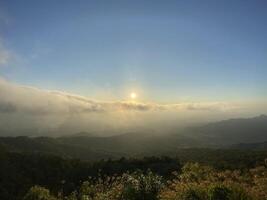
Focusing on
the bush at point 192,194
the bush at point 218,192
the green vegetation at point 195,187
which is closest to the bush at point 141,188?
the green vegetation at point 195,187

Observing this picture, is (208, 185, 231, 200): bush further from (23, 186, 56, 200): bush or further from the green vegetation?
(23, 186, 56, 200): bush

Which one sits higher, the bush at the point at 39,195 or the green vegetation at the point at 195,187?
the green vegetation at the point at 195,187

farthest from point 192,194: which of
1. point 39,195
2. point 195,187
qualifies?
point 39,195

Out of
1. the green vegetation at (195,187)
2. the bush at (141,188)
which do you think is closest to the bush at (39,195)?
the green vegetation at (195,187)

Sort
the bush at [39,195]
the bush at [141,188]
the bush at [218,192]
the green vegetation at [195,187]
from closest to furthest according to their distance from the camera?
1. the green vegetation at [195,187]
2. the bush at [218,192]
3. the bush at [141,188]
4. the bush at [39,195]

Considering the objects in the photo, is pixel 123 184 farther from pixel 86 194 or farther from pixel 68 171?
pixel 68 171

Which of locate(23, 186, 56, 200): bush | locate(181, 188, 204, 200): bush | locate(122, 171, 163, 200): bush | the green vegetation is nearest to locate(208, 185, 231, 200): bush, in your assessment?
the green vegetation

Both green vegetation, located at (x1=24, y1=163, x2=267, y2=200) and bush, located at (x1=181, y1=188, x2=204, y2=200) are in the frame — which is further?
bush, located at (x1=181, y1=188, x2=204, y2=200)

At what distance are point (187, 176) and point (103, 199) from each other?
2.81 meters

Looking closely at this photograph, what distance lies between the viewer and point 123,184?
12.9 metres

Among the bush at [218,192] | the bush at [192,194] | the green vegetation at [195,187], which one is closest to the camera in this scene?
the green vegetation at [195,187]

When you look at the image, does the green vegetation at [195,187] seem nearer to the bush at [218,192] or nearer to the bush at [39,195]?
the bush at [218,192]

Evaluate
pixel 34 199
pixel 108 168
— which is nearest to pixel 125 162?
pixel 108 168

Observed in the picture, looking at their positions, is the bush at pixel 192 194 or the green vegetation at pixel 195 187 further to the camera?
the bush at pixel 192 194
